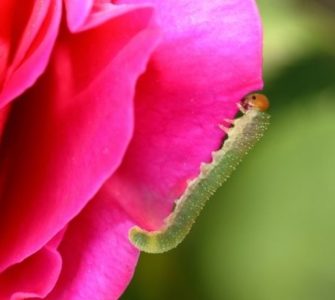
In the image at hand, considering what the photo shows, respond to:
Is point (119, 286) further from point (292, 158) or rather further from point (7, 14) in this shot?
point (292, 158)

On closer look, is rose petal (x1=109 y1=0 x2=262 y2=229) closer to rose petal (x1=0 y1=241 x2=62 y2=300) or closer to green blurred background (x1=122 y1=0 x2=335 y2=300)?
rose petal (x1=0 y1=241 x2=62 y2=300)

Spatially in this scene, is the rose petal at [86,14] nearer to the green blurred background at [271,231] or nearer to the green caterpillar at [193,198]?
the green caterpillar at [193,198]

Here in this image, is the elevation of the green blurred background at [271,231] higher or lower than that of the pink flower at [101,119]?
lower

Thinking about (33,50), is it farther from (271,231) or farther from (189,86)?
(271,231)

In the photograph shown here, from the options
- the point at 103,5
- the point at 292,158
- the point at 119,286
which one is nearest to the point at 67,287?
the point at 119,286

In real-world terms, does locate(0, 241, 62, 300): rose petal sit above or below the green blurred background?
above

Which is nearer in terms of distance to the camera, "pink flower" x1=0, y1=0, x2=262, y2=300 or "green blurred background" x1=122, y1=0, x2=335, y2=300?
"pink flower" x1=0, y1=0, x2=262, y2=300

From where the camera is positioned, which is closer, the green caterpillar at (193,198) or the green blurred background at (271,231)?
the green caterpillar at (193,198)

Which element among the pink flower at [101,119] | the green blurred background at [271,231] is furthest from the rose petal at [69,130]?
the green blurred background at [271,231]

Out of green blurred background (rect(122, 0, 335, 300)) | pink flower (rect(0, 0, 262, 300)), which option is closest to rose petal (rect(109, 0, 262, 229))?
pink flower (rect(0, 0, 262, 300))
